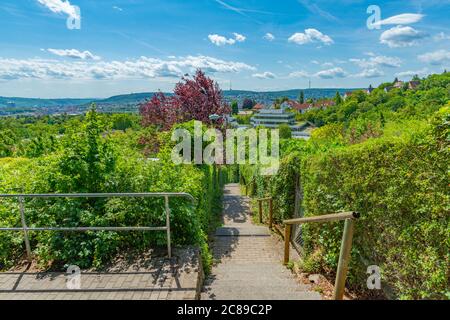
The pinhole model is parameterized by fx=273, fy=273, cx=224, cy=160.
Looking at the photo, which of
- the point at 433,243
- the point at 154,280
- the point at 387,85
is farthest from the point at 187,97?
the point at 387,85

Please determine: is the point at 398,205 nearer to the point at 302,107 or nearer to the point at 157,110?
the point at 157,110

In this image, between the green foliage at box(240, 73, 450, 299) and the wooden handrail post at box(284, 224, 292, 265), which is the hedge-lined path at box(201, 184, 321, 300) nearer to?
the wooden handrail post at box(284, 224, 292, 265)

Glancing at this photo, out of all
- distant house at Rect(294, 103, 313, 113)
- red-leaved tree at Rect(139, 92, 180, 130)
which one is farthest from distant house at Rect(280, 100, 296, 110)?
red-leaved tree at Rect(139, 92, 180, 130)

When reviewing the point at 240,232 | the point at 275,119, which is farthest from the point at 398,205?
the point at 275,119

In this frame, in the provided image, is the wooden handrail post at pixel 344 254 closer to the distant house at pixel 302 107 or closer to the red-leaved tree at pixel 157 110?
the red-leaved tree at pixel 157 110

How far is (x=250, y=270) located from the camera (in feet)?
16.2

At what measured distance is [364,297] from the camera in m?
3.54

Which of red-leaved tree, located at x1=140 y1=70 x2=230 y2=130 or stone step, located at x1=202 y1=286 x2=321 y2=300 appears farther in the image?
red-leaved tree, located at x1=140 y1=70 x2=230 y2=130

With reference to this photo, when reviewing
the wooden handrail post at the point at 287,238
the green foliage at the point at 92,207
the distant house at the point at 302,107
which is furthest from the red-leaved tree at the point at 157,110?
the distant house at the point at 302,107

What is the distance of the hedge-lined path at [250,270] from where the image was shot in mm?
3549

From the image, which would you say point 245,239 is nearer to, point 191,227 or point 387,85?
point 191,227

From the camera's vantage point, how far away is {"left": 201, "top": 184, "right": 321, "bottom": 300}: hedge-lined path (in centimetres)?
355

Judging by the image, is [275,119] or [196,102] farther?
[275,119]

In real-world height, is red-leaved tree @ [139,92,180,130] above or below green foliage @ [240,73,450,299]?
above
